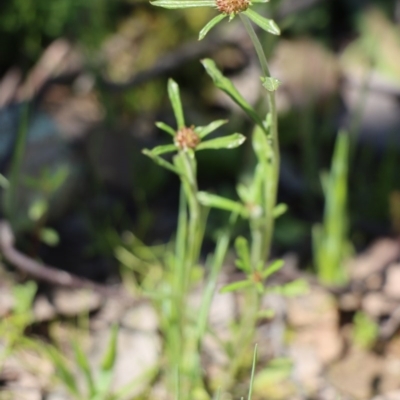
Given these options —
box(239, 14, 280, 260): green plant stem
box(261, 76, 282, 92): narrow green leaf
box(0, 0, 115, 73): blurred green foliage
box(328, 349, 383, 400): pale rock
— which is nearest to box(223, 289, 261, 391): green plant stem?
box(239, 14, 280, 260): green plant stem

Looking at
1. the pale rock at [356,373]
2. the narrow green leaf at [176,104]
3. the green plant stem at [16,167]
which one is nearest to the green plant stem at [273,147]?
the narrow green leaf at [176,104]

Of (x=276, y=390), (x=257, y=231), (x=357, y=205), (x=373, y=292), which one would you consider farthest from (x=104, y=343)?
(x=357, y=205)

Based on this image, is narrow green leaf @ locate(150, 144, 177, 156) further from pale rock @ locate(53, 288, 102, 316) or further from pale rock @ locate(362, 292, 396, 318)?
pale rock @ locate(362, 292, 396, 318)

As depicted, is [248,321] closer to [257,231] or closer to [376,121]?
[257,231]

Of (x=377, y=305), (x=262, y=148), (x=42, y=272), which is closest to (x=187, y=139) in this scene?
(x=262, y=148)

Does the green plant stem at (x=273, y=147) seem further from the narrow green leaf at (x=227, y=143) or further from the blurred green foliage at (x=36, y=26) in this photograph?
the blurred green foliage at (x=36, y=26)

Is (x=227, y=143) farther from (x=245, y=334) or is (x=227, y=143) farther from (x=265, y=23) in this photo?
(x=245, y=334)
